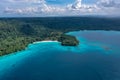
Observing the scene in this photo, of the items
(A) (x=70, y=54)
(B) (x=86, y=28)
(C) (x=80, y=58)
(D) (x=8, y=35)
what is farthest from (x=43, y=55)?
(B) (x=86, y=28)

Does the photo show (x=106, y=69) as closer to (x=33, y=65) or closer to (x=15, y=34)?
(x=33, y=65)

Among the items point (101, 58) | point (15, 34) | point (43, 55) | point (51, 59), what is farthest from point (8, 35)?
point (101, 58)

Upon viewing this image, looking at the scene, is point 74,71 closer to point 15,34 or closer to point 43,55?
point 43,55

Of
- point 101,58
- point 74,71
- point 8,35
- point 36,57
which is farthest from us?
point 8,35

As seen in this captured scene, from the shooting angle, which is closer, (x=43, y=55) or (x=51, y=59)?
(x=51, y=59)

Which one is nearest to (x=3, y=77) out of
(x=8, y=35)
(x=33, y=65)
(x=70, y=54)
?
(x=33, y=65)

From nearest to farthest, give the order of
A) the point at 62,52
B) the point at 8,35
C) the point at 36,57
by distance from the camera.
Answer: the point at 36,57, the point at 62,52, the point at 8,35

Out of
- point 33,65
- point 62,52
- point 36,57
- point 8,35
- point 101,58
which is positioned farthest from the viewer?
point 8,35

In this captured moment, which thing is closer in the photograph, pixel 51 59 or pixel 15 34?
pixel 51 59

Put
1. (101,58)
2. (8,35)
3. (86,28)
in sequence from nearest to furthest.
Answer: (101,58), (8,35), (86,28)
